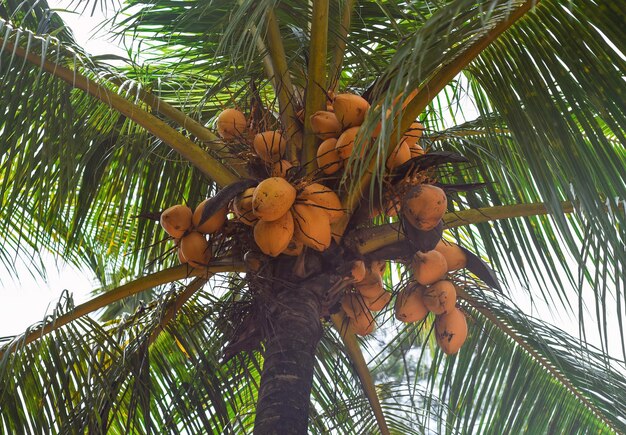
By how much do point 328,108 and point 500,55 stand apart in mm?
538

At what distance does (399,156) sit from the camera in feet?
7.83

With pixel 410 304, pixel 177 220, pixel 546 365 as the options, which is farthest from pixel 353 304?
pixel 546 365

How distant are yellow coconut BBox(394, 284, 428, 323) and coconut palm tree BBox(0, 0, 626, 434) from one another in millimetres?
45

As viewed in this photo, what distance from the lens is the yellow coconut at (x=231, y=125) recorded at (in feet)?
8.87

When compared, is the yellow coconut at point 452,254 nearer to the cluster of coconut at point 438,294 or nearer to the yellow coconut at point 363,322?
the cluster of coconut at point 438,294

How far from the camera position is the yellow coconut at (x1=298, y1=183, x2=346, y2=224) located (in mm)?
2303

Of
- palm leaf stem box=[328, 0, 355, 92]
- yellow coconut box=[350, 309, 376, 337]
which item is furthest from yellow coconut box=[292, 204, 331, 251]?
palm leaf stem box=[328, 0, 355, 92]

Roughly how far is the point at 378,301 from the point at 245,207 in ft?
2.04

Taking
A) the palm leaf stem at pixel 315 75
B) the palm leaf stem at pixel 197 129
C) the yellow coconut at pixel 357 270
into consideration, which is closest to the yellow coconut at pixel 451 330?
the yellow coconut at pixel 357 270

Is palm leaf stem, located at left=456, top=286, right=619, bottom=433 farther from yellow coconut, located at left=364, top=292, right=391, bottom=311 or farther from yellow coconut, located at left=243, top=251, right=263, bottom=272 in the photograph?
yellow coconut, located at left=243, top=251, right=263, bottom=272

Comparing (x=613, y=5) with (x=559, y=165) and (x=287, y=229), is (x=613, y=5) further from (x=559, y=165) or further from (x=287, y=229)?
(x=287, y=229)

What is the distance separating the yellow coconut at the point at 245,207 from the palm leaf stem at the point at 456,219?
0.33m

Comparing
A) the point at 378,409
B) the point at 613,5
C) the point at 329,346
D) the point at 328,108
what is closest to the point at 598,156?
the point at 613,5

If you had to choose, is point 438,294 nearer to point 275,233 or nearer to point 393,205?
point 393,205
